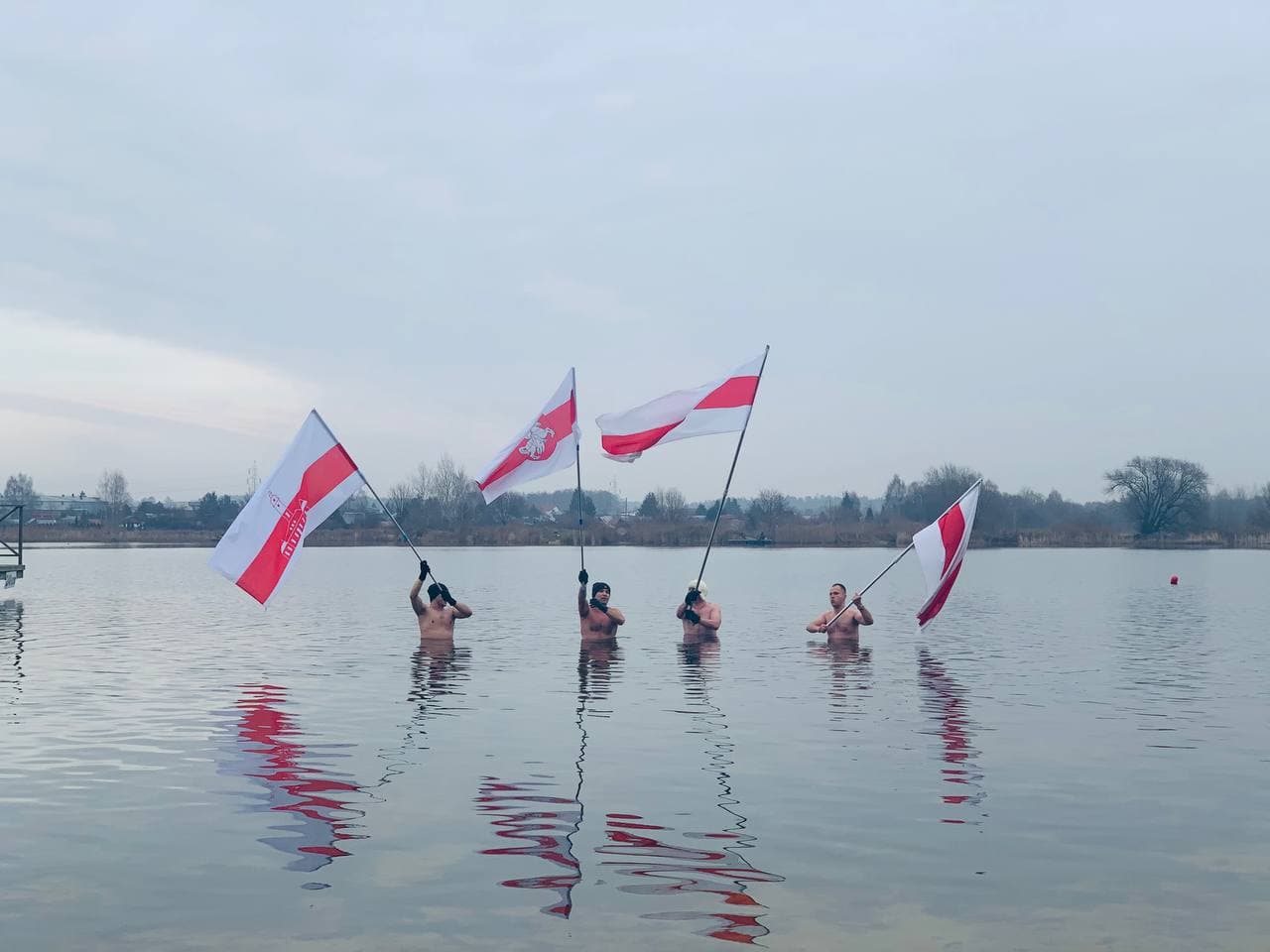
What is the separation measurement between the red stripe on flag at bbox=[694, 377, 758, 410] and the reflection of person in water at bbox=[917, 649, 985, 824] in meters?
6.20

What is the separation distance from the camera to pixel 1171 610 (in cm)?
4244

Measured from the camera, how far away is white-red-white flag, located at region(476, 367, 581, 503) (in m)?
24.4

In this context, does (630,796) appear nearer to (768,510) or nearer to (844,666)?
(844,666)

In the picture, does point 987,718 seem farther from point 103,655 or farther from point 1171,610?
point 1171,610

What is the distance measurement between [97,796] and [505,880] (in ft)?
16.9

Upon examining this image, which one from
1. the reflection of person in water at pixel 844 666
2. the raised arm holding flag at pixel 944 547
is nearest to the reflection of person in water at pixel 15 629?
the reflection of person in water at pixel 844 666

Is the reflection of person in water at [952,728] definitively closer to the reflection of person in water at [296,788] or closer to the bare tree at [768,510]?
the reflection of person in water at [296,788]

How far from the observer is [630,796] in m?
12.5

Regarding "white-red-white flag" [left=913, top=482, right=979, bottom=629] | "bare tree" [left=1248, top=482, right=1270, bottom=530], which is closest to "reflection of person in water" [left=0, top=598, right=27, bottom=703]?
"white-red-white flag" [left=913, top=482, right=979, bottom=629]

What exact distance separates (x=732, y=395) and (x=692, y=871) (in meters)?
15.9

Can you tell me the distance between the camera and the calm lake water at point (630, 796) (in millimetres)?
8602

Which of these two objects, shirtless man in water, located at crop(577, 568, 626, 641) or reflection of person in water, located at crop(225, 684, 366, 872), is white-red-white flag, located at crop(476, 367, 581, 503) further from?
reflection of person in water, located at crop(225, 684, 366, 872)

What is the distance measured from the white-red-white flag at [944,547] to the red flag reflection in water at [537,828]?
13.9 metres

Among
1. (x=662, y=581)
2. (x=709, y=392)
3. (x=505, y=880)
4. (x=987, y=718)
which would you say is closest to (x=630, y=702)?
(x=987, y=718)
